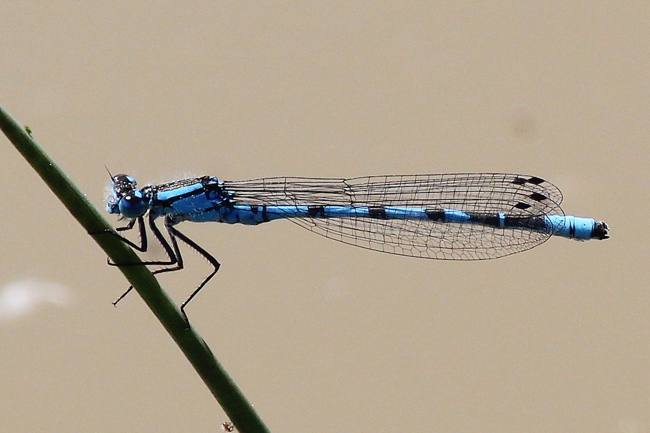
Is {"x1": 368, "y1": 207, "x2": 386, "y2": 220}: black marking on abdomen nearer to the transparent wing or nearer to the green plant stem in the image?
the transparent wing

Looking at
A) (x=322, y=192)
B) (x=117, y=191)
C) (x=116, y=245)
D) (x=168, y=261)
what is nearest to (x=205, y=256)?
(x=168, y=261)

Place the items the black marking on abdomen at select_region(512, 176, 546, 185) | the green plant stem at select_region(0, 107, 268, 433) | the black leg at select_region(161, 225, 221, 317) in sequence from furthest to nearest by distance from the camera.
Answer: the black marking on abdomen at select_region(512, 176, 546, 185), the black leg at select_region(161, 225, 221, 317), the green plant stem at select_region(0, 107, 268, 433)

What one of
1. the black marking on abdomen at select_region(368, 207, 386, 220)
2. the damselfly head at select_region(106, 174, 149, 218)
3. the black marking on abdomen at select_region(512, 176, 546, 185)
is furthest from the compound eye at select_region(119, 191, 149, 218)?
the black marking on abdomen at select_region(512, 176, 546, 185)

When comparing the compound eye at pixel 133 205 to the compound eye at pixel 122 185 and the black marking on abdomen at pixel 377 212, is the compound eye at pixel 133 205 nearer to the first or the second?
the compound eye at pixel 122 185

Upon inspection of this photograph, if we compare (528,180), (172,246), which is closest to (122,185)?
(172,246)

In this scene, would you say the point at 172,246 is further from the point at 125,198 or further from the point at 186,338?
the point at 186,338

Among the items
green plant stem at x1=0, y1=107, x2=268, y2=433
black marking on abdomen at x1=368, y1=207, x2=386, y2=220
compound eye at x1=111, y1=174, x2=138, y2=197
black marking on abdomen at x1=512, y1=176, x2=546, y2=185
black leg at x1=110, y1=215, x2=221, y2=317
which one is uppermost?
compound eye at x1=111, y1=174, x2=138, y2=197

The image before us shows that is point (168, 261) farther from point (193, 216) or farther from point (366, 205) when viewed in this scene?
point (366, 205)
